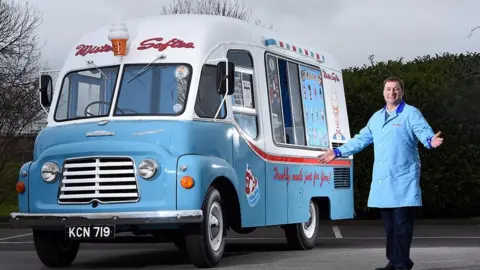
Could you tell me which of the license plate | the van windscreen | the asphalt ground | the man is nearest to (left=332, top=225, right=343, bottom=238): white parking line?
the asphalt ground

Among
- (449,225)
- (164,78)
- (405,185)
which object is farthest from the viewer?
(449,225)

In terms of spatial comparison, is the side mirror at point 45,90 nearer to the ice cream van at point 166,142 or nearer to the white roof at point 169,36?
the ice cream van at point 166,142

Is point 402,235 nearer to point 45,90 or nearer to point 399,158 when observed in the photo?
point 399,158

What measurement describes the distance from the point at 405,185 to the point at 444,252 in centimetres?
378

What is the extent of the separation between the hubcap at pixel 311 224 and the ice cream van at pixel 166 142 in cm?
73

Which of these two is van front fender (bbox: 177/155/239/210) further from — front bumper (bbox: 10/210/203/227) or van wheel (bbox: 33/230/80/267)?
van wheel (bbox: 33/230/80/267)

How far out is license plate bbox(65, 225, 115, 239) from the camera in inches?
431

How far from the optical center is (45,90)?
12.6 m

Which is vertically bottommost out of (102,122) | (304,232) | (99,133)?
(304,232)

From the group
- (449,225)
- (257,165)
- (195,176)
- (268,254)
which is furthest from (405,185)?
(449,225)

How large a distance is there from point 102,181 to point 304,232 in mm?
4470

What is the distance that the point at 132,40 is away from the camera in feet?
40.2

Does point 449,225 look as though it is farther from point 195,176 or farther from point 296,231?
point 195,176

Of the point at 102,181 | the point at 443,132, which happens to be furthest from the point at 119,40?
the point at 443,132
